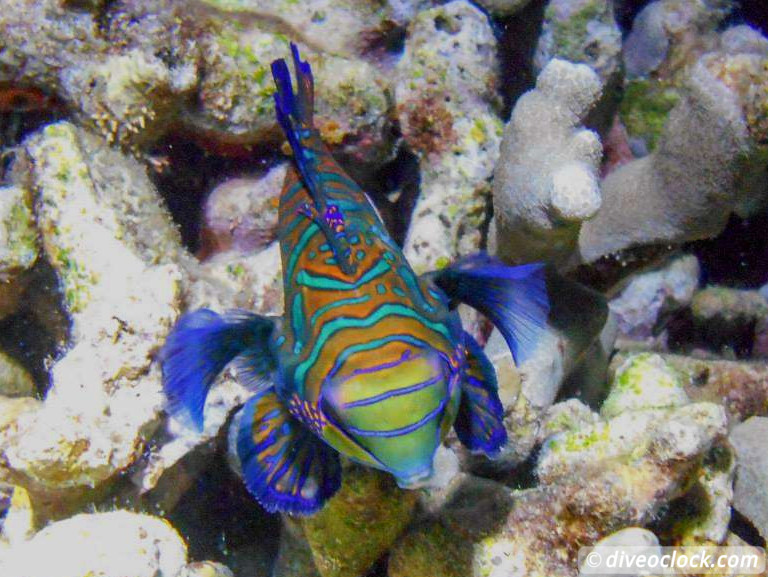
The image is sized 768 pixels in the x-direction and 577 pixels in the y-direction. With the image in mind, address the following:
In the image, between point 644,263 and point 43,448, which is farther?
point 644,263

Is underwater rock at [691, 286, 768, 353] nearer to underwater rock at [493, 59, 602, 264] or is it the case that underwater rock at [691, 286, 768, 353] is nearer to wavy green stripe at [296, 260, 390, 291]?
underwater rock at [493, 59, 602, 264]

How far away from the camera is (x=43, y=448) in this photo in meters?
3.43

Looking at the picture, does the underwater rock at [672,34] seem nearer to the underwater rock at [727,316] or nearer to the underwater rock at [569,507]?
the underwater rock at [727,316]

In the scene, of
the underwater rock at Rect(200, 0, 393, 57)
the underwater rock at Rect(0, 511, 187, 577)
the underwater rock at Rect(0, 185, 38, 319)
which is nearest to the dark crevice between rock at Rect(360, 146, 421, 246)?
the underwater rock at Rect(200, 0, 393, 57)

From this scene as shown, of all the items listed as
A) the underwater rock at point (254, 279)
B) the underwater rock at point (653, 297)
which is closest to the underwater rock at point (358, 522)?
→ the underwater rock at point (254, 279)

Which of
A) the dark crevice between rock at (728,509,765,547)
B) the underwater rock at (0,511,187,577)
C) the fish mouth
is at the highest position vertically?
the fish mouth

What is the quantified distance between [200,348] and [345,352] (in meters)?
0.88

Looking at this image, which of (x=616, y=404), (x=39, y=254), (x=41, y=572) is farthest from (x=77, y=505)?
(x=616, y=404)

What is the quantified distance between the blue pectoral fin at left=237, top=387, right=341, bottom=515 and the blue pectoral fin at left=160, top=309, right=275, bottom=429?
25cm

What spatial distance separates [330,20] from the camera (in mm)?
5328

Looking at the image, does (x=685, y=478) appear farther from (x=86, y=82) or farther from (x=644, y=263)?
(x=86, y=82)

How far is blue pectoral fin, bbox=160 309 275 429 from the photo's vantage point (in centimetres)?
301

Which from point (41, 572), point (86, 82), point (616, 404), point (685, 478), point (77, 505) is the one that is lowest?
point (77, 505)

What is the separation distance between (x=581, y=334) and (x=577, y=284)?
330 millimetres
